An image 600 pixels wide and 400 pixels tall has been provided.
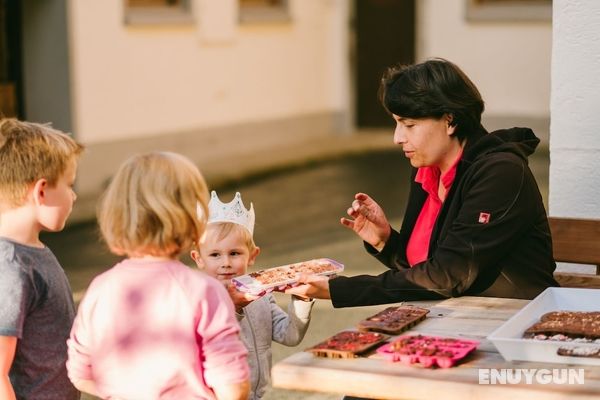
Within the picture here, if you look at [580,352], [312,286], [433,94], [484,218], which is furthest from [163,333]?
[433,94]

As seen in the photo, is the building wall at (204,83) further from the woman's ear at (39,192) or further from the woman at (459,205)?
the woman's ear at (39,192)

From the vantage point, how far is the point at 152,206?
2.79 metres

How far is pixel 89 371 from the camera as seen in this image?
9.73 feet

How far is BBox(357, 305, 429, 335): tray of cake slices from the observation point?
10.1 ft

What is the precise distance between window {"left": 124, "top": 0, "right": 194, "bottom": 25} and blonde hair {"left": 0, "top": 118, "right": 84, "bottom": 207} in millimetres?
9809

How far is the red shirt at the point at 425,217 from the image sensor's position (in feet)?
13.2

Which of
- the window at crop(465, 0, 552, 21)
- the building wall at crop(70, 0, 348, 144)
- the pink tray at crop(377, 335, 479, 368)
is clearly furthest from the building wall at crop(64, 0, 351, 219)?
the pink tray at crop(377, 335, 479, 368)

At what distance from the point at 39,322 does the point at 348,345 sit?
2.91 ft

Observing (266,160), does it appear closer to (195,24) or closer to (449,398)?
(195,24)

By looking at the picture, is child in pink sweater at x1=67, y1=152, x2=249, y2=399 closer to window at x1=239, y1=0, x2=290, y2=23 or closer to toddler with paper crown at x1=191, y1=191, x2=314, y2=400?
toddler with paper crown at x1=191, y1=191, x2=314, y2=400

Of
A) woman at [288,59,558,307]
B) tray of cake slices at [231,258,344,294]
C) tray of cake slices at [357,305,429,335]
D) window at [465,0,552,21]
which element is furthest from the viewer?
window at [465,0,552,21]

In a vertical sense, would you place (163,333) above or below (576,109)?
below

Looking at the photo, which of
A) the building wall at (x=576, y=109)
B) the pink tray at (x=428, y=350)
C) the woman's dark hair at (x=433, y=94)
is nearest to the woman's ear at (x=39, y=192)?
the pink tray at (x=428, y=350)

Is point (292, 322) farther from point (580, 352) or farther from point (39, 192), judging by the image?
point (580, 352)
